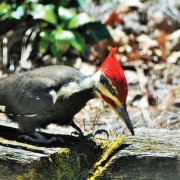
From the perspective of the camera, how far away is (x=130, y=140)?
11.7ft

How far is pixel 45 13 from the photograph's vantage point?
19.2 ft

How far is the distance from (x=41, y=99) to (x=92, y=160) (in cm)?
55

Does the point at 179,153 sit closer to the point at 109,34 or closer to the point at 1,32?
the point at 109,34

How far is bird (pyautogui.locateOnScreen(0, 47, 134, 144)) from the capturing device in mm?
3559

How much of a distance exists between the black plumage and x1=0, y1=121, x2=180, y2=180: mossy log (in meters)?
0.23

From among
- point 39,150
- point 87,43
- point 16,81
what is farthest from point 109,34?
point 39,150

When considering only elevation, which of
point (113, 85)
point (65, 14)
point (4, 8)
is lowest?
point (113, 85)

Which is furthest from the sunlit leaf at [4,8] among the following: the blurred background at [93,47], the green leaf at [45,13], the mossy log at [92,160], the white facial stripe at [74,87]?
the mossy log at [92,160]

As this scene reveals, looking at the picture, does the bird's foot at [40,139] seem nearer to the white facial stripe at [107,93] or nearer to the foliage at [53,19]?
the white facial stripe at [107,93]

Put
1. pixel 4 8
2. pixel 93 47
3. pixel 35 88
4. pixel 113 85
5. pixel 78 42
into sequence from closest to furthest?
1. pixel 113 85
2. pixel 35 88
3. pixel 4 8
4. pixel 78 42
5. pixel 93 47

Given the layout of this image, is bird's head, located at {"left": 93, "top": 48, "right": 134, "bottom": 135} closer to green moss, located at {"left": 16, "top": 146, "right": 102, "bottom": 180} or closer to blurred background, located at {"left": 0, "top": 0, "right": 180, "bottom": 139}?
green moss, located at {"left": 16, "top": 146, "right": 102, "bottom": 180}

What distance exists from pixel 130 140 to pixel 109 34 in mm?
2875

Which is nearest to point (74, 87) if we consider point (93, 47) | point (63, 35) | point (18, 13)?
point (63, 35)

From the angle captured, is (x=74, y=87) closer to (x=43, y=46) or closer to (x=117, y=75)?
(x=117, y=75)
